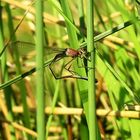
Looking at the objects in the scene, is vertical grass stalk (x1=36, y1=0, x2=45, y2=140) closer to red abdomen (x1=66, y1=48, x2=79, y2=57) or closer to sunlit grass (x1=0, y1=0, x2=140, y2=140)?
sunlit grass (x1=0, y1=0, x2=140, y2=140)

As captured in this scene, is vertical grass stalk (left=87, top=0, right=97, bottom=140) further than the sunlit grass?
No

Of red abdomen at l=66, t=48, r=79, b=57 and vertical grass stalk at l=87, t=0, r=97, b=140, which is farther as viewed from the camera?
red abdomen at l=66, t=48, r=79, b=57

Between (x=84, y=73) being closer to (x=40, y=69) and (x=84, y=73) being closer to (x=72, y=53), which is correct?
(x=72, y=53)

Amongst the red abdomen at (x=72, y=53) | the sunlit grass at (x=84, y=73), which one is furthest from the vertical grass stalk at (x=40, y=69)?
the red abdomen at (x=72, y=53)

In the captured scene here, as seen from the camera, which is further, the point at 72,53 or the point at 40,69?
the point at 72,53

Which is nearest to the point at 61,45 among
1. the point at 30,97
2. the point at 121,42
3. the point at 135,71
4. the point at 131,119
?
the point at 30,97

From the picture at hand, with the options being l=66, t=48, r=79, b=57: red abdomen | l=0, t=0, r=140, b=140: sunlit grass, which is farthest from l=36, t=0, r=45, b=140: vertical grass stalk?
l=66, t=48, r=79, b=57: red abdomen

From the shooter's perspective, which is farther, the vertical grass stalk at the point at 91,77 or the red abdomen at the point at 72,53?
the red abdomen at the point at 72,53

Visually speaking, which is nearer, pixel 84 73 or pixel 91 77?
pixel 91 77

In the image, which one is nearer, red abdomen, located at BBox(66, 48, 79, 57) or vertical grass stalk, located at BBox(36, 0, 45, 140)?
vertical grass stalk, located at BBox(36, 0, 45, 140)

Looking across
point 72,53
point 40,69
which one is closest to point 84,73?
point 72,53

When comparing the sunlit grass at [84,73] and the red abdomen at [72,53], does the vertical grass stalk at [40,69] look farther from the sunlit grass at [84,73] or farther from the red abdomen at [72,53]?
the red abdomen at [72,53]
